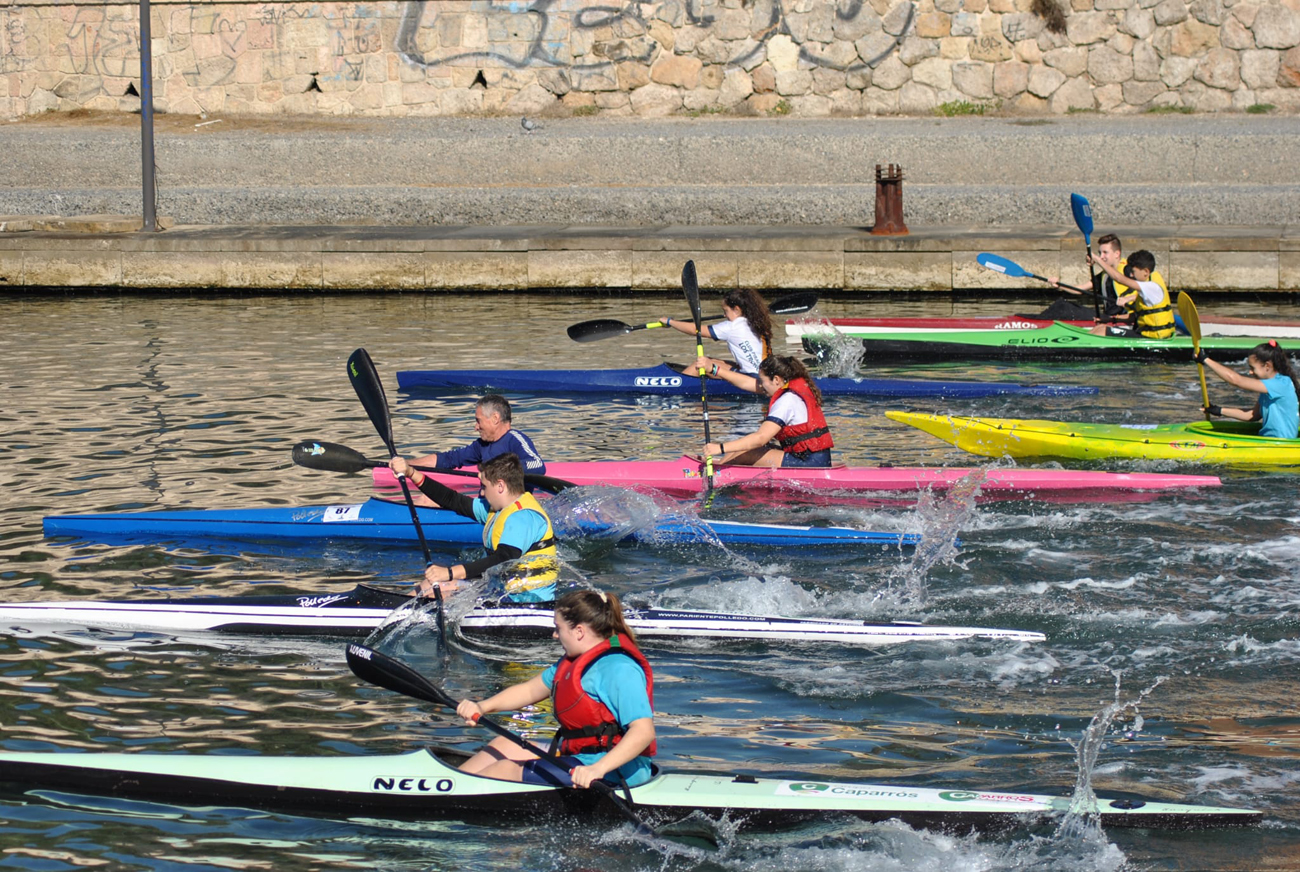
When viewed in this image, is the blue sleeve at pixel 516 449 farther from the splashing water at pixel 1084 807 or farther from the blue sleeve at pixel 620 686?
the splashing water at pixel 1084 807

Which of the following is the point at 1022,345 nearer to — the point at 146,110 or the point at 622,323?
the point at 622,323

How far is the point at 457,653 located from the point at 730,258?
9.77 meters

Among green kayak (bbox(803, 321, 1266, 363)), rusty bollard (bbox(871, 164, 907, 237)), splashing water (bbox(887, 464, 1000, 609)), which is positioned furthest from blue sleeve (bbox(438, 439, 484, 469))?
rusty bollard (bbox(871, 164, 907, 237))

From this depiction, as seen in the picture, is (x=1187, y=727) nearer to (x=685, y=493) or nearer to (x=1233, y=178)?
(x=685, y=493)

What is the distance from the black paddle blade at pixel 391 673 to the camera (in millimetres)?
4965

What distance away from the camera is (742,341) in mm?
10617

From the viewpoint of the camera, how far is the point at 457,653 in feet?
21.0

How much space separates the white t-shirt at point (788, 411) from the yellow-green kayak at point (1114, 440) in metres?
1.50

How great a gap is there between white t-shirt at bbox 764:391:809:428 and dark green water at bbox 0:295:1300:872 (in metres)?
0.49

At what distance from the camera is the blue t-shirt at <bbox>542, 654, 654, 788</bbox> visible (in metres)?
4.66

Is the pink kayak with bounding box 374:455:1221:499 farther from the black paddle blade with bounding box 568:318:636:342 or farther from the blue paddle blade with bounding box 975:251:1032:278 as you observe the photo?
the blue paddle blade with bounding box 975:251:1032:278

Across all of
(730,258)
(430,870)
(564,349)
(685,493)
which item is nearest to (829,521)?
(685,493)

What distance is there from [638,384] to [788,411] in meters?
3.55

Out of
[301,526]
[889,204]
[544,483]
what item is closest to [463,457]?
[544,483]
